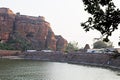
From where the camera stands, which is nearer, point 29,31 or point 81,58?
point 81,58

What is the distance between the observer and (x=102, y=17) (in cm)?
977

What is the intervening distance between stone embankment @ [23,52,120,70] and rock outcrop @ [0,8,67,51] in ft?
50.8

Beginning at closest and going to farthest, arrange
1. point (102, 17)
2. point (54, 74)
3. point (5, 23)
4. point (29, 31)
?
1. point (102, 17)
2. point (54, 74)
3. point (5, 23)
4. point (29, 31)

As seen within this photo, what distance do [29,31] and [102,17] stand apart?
107748 mm

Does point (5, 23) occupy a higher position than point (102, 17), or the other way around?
point (5, 23)

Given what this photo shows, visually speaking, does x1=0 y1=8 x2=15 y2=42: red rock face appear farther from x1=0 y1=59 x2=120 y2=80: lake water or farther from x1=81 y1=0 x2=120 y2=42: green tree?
x1=81 y1=0 x2=120 y2=42: green tree

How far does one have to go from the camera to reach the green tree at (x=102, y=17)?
955 cm

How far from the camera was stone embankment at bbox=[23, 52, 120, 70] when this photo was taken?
6441 cm

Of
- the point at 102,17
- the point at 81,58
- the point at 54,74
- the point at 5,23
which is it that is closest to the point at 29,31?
the point at 5,23

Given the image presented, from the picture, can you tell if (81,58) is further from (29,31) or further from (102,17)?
(102,17)

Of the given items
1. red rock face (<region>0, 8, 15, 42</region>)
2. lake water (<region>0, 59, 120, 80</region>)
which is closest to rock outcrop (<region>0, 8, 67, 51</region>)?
red rock face (<region>0, 8, 15, 42</region>)

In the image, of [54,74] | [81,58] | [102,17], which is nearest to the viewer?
[102,17]

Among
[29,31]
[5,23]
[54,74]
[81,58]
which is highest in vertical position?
[5,23]

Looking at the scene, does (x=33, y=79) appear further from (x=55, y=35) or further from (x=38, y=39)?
(x=55, y=35)
